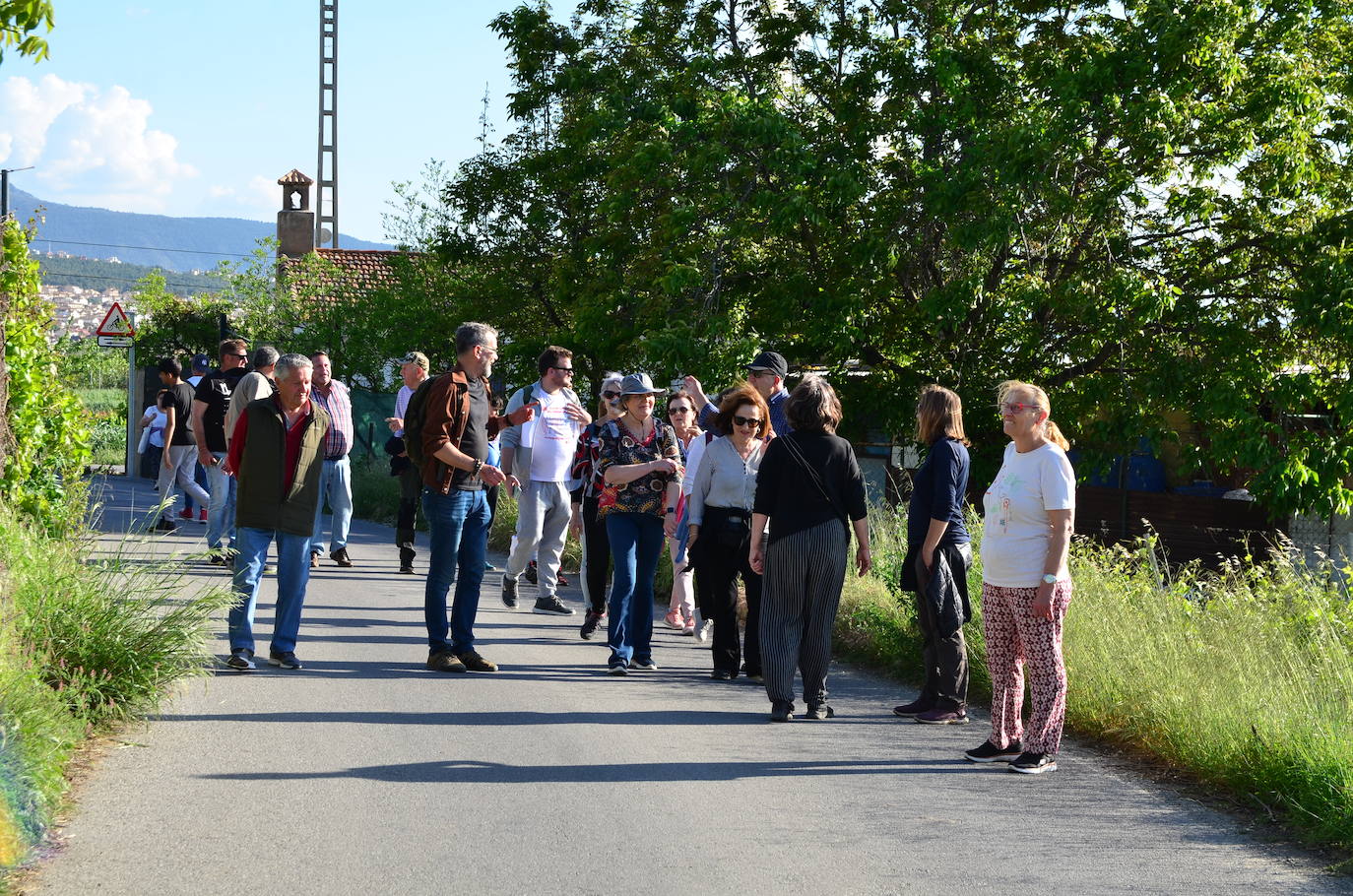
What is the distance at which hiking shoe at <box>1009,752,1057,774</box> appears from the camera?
6875 mm

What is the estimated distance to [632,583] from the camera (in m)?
9.49

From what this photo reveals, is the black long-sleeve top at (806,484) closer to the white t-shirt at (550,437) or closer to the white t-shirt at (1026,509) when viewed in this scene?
the white t-shirt at (1026,509)

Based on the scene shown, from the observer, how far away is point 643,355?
19625mm

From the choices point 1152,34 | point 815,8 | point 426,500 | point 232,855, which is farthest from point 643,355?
point 232,855

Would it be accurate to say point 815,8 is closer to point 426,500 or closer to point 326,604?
point 326,604

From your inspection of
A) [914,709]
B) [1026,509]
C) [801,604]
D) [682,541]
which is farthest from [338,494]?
[1026,509]

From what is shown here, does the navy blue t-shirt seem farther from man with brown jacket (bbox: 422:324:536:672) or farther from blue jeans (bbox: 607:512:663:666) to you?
man with brown jacket (bbox: 422:324:536:672)

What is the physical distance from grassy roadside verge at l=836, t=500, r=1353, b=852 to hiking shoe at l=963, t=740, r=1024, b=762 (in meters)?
0.69

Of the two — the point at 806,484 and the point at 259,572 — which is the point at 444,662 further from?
the point at 806,484

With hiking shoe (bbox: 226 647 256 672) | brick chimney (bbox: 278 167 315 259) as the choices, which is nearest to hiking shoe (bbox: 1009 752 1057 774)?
hiking shoe (bbox: 226 647 256 672)

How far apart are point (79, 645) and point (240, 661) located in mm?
1798

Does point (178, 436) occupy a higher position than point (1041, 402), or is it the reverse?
point (1041, 402)

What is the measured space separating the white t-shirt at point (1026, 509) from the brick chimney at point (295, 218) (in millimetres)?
56324

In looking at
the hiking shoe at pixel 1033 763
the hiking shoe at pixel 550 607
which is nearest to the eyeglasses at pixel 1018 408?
the hiking shoe at pixel 1033 763
